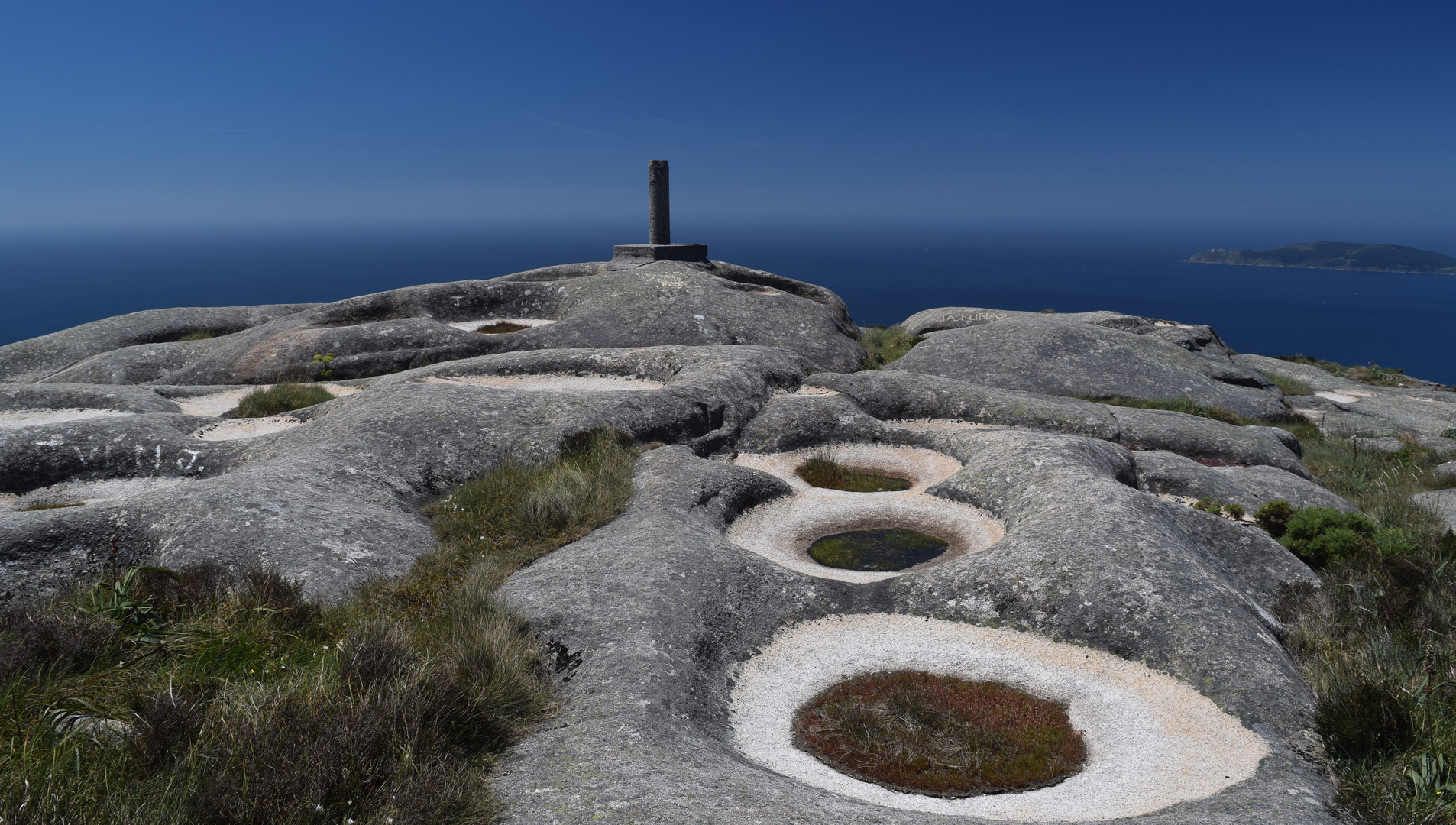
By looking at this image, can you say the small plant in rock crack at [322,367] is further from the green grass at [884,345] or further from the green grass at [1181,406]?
the green grass at [1181,406]

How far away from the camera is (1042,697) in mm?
9875

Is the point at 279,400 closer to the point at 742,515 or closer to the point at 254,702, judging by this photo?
the point at 742,515

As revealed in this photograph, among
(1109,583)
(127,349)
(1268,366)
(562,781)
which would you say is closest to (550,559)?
(562,781)

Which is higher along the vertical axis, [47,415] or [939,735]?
[47,415]

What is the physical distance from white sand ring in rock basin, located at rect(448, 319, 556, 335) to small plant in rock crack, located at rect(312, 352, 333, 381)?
20.2 feet

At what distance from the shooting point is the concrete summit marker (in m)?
42.0

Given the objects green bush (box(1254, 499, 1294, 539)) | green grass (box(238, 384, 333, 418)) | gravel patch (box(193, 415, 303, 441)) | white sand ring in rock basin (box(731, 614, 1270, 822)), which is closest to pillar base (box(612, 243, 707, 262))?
green grass (box(238, 384, 333, 418))

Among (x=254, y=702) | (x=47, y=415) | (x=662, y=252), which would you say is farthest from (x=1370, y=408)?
(x=47, y=415)

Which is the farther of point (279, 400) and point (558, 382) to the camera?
point (558, 382)

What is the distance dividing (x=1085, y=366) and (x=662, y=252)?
883 inches

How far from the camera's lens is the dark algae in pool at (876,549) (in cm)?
1454

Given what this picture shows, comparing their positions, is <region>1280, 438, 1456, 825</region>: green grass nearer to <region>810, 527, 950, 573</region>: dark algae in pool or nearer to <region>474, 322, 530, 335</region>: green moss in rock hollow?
<region>810, 527, 950, 573</region>: dark algae in pool

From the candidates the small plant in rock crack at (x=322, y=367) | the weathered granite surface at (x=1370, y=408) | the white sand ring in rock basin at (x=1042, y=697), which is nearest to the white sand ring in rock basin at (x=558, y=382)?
the small plant in rock crack at (x=322, y=367)

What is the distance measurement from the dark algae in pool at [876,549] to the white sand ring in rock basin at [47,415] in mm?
19737
